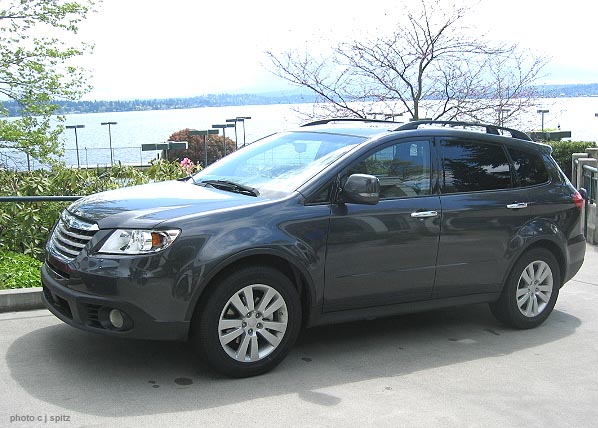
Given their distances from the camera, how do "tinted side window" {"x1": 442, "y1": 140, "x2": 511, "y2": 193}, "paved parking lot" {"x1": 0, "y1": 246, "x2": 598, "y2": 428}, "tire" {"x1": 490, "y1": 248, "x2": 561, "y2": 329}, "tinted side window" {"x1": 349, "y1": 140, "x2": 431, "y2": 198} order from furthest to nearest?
"tire" {"x1": 490, "y1": 248, "x2": 561, "y2": 329} → "tinted side window" {"x1": 442, "y1": 140, "x2": 511, "y2": 193} → "tinted side window" {"x1": 349, "y1": 140, "x2": 431, "y2": 198} → "paved parking lot" {"x1": 0, "y1": 246, "x2": 598, "y2": 428}

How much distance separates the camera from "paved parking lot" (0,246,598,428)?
465cm

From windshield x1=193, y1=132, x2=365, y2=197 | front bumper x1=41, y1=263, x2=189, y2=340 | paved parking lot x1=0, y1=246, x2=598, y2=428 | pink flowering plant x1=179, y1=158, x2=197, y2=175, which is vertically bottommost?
paved parking lot x1=0, y1=246, x2=598, y2=428

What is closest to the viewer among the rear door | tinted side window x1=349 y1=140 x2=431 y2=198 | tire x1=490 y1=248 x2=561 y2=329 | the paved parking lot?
the paved parking lot

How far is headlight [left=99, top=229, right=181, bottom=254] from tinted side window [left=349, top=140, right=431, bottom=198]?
5.13 ft

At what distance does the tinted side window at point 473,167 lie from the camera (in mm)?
6289

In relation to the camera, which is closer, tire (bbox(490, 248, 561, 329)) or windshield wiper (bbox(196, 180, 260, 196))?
windshield wiper (bbox(196, 180, 260, 196))

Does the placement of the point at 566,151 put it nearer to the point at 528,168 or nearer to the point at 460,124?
the point at 528,168

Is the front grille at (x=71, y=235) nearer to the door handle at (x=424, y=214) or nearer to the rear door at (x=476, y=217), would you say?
the door handle at (x=424, y=214)

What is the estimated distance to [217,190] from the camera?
588 cm

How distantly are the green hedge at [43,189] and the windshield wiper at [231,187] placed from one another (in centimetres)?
321

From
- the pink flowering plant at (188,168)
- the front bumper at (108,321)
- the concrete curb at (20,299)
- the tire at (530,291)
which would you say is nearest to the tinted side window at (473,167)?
the tire at (530,291)

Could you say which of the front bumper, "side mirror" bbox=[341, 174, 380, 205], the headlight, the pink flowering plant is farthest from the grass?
"side mirror" bbox=[341, 174, 380, 205]

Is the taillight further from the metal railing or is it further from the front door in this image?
the metal railing

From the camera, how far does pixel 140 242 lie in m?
4.97
